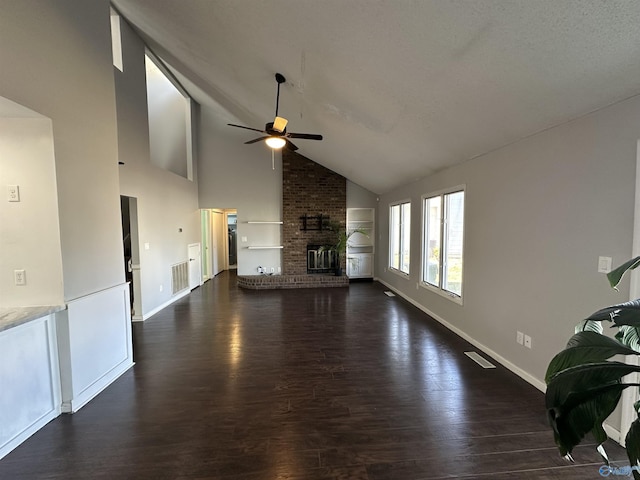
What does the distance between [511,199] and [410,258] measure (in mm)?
2821

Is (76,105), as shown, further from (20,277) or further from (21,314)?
(21,314)

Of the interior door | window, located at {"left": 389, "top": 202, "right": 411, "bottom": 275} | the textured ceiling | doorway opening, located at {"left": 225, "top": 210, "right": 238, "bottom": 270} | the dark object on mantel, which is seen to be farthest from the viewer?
doorway opening, located at {"left": 225, "top": 210, "right": 238, "bottom": 270}

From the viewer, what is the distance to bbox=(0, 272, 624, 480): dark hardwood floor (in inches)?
69.0

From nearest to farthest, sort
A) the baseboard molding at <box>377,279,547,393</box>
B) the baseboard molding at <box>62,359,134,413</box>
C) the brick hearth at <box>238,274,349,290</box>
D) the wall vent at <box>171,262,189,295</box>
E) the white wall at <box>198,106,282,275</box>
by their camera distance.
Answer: the baseboard molding at <box>62,359,134,413</box> → the baseboard molding at <box>377,279,547,393</box> → the wall vent at <box>171,262,189,295</box> → the brick hearth at <box>238,274,349,290</box> → the white wall at <box>198,106,282,275</box>

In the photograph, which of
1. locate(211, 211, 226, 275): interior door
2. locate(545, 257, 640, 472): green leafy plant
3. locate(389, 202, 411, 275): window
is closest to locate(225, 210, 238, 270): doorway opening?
locate(211, 211, 226, 275): interior door

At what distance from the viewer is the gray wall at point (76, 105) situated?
1.94 m

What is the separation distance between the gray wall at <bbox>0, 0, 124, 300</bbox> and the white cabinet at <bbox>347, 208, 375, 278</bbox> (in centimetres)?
578

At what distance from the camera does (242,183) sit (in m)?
7.60

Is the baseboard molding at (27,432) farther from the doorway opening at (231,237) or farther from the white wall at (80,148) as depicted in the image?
the doorway opening at (231,237)

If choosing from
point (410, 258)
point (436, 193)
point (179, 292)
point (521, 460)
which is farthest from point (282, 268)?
point (521, 460)

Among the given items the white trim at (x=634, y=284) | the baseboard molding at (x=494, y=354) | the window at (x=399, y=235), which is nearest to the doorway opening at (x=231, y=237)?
the window at (x=399, y=235)

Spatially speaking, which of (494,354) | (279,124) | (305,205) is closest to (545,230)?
(494,354)

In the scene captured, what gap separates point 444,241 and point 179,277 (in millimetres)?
5256

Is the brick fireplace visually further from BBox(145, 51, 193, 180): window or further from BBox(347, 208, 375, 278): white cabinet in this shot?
BBox(145, 51, 193, 180): window
